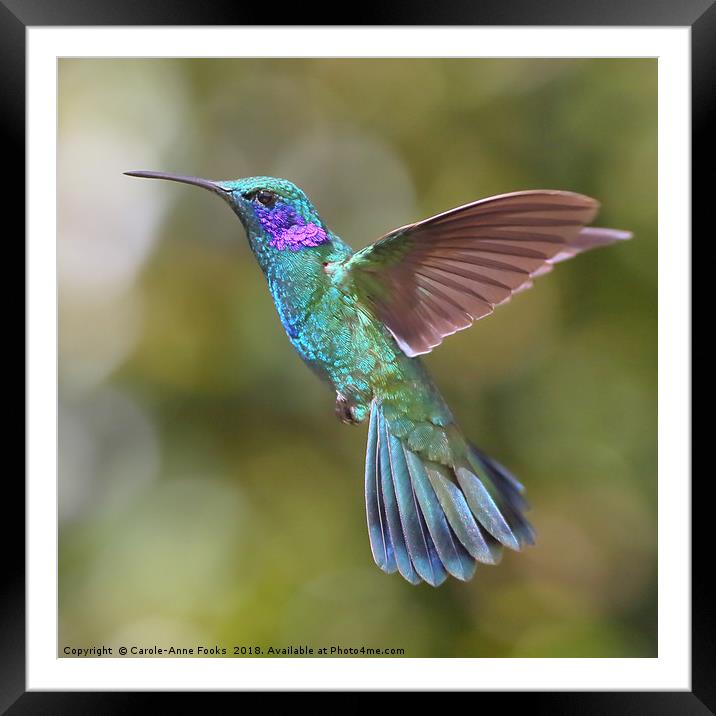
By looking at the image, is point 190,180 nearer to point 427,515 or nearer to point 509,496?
point 427,515

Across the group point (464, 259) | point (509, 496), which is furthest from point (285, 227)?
point (509, 496)

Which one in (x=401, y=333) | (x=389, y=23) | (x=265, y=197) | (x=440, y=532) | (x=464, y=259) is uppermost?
(x=389, y=23)

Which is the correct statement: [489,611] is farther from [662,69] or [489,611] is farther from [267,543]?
[662,69]

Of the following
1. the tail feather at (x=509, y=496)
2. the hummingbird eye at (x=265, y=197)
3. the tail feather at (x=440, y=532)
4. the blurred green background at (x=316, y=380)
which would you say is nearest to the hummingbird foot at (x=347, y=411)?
the tail feather at (x=440, y=532)

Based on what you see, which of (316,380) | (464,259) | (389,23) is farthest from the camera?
→ (316,380)

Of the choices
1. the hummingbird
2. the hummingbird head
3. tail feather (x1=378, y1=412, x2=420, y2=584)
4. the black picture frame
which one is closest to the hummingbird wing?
the hummingbird

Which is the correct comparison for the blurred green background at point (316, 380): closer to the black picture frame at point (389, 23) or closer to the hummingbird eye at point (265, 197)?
the black picture frame at point (389, 23)

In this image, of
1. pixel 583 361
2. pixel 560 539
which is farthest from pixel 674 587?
pixel 583 361

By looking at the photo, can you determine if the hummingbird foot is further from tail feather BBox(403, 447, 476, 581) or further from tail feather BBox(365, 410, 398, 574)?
tail feather BBox(403, 447, 476, 581)

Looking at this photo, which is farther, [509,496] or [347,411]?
[509,496]
